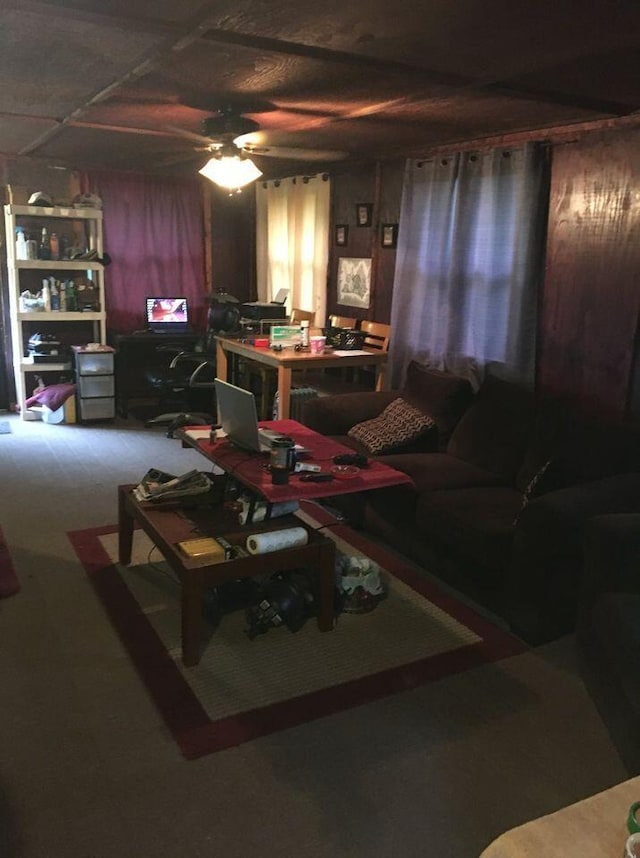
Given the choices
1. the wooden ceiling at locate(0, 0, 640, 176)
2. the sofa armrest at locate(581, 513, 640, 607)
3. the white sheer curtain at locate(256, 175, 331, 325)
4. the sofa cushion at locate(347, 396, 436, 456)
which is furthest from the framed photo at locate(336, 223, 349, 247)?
the sofa armrest at locate(581, 513, 640, 607)

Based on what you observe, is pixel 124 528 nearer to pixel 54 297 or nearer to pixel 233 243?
pixel 54 297

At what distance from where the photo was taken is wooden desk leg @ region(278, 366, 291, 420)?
496 cm

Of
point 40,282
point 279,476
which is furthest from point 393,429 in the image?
point 40,282

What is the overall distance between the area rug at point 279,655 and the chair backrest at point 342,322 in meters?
2.69

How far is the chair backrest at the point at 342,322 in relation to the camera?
570 cm

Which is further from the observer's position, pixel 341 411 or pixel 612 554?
pixel 341 411

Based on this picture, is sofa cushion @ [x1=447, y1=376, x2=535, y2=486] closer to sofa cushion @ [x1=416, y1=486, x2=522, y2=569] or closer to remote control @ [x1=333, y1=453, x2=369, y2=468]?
sofa cushion @ [x1=416, y1=486, x2=522, y2=569]

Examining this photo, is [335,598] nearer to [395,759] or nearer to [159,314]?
[395,759]

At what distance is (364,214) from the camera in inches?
218

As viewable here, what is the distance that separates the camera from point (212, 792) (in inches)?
80.7

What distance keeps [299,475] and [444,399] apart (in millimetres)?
1590

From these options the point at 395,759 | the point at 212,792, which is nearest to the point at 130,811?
the point at 212,792

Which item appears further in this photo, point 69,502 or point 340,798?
point 69,502

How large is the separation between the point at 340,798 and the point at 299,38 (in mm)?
2287
